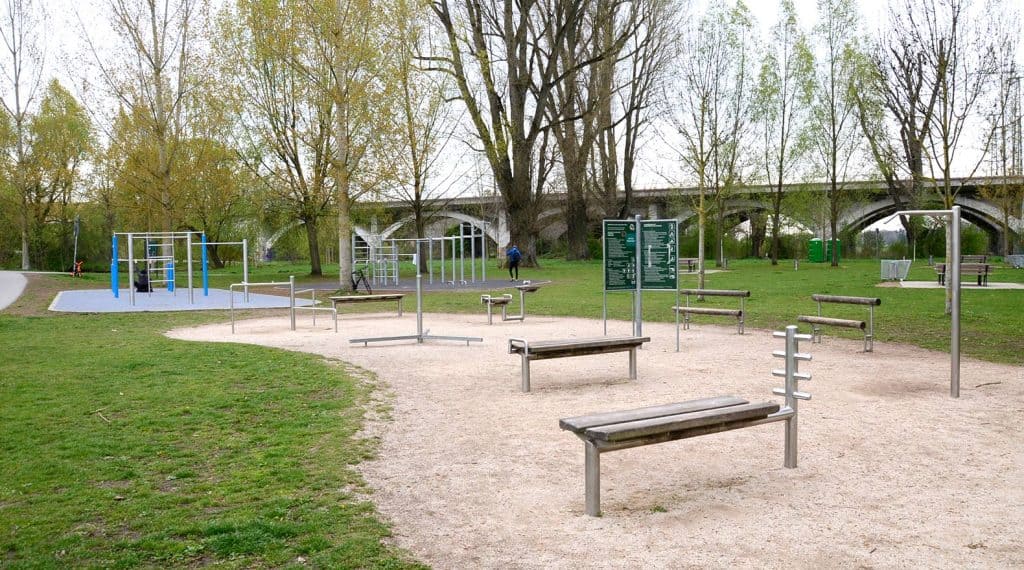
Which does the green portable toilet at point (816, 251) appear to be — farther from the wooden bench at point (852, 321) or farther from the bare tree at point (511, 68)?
the wooden bench at point (852, 321)

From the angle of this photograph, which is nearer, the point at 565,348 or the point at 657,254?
the point at 565,348

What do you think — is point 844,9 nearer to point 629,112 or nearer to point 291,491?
point 629,112

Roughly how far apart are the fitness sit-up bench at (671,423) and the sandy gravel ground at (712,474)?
0.24 meters

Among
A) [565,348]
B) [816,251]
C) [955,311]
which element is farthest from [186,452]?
[816,251]

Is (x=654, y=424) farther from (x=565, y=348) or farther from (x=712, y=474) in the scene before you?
(x=565, y=348)

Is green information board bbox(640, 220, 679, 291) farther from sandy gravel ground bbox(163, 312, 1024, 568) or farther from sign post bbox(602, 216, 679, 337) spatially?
sandy gravel ground bbox(163, 312, 1024, 568)

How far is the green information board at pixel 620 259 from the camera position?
1126cm

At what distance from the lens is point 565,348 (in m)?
8.35

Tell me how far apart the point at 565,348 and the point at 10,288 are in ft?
79.8

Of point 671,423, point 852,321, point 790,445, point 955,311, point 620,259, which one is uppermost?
point 620,259

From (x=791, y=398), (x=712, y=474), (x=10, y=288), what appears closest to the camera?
(x=712, y=474)

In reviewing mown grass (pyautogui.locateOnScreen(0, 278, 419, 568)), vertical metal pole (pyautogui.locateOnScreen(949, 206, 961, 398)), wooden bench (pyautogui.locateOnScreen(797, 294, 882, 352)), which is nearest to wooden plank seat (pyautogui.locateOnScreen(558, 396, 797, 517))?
mown grass (pyautogui.locateOnScreen(0, 278, 419, 568))

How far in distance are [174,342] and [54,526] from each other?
27.3 ft

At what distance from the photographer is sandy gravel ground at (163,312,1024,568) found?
3.91 metres
